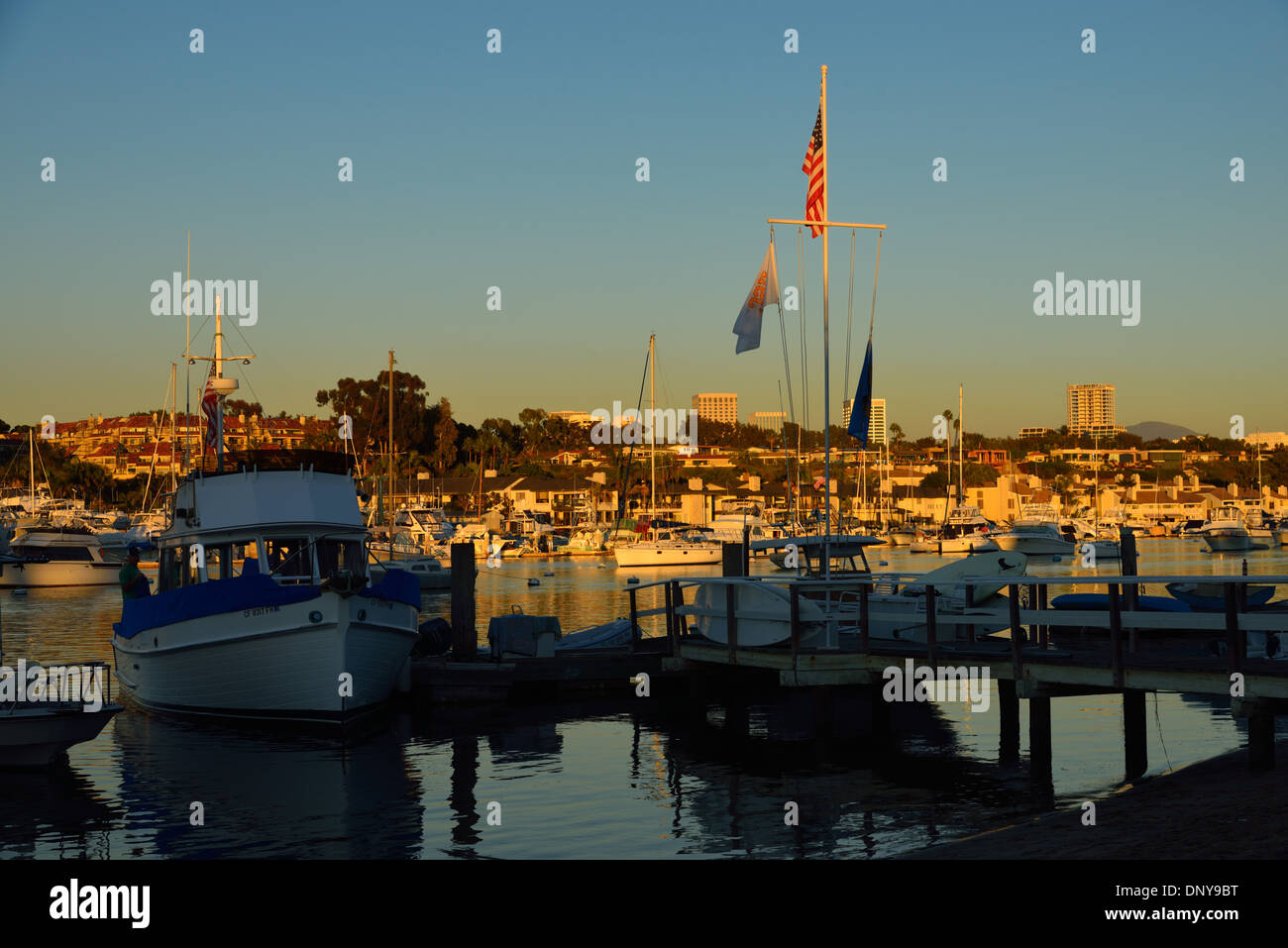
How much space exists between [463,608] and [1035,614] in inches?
506

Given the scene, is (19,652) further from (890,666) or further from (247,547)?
(890,666)

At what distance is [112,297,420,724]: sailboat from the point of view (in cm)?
2405

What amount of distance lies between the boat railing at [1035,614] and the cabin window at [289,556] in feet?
21.9

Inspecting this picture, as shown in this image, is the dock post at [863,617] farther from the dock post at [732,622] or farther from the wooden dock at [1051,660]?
the dock post at [732,622]

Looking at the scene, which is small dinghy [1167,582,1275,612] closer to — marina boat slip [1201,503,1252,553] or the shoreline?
the shoreline

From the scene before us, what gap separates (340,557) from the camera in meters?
27.0

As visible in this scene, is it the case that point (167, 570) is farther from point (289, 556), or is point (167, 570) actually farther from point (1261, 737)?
point (1261, 737)

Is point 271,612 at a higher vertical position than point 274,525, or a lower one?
lower

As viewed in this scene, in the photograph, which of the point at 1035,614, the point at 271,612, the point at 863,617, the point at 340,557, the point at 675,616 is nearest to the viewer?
the point at 1035,614

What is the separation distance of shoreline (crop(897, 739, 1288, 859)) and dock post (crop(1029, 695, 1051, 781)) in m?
3.05

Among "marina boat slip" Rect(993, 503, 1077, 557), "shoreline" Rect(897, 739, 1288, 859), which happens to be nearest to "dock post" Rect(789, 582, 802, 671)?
"shoreline" Rect(897, 739, 1288, 859)

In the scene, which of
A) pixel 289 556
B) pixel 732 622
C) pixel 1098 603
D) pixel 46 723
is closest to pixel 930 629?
pixel 732 622
